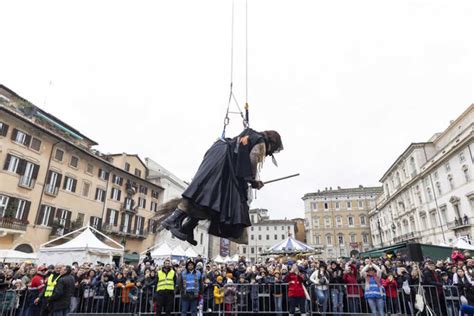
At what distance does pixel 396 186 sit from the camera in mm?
51688

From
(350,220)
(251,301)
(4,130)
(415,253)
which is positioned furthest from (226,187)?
(350,220)

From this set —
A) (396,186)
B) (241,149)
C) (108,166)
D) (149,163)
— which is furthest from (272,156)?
(396,186)

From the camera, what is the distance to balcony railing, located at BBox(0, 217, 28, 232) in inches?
817

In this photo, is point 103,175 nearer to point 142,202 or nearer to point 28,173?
point 142,202

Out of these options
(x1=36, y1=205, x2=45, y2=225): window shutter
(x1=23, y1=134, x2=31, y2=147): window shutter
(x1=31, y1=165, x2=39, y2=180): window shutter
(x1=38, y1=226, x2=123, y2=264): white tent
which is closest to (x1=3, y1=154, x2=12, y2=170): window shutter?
(x1=23, y1=134, x2=31, y2=147): window shutter

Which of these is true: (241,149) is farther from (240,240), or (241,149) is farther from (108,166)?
(108,166)

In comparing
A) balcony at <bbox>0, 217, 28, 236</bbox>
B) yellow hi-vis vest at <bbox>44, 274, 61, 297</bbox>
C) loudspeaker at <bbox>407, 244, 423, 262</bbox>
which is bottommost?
yellow hi-vis vest at <bbox>44, 274, 61, 297</bbox>

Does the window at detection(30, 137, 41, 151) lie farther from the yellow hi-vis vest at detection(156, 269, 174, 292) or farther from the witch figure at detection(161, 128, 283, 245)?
the witch figure at detection(161, 128, 283, 245)

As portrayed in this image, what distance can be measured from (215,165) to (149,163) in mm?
42405

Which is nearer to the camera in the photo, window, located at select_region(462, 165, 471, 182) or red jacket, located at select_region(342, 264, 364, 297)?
red jacket, located at select_region(342, 264, 364, 297)

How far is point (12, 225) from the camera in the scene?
69.9 feet

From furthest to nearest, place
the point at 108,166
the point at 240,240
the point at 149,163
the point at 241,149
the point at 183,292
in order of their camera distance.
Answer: the point at 149,163 → the point at 108,166 → the point at 183,292 → the point at 240,240 → the point at 241,149

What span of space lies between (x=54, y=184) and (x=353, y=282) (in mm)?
25528

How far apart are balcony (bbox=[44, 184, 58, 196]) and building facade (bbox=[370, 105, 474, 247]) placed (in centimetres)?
3363
